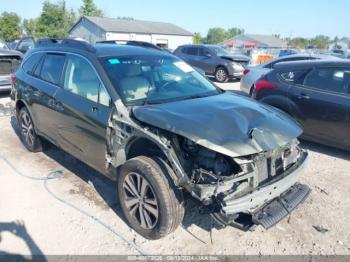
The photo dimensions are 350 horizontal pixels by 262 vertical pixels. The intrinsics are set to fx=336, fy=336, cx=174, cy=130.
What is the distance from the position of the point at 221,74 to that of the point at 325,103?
9.27 meters

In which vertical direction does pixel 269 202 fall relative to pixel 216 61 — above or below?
below

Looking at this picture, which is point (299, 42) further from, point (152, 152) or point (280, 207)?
point (152, 152)

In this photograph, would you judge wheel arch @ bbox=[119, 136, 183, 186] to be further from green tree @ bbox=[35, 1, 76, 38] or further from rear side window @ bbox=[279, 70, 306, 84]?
green tree @ bbox=[35, 1, 76, 38]

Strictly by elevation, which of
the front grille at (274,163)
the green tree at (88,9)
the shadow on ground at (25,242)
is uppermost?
the green tree at (88,9)

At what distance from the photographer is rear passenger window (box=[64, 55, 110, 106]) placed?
3.68m

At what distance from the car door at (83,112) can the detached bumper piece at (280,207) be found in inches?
69.6

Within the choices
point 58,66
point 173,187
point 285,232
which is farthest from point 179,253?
point 58,66

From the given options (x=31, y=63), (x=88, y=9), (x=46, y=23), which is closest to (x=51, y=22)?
(x=46, y=23)

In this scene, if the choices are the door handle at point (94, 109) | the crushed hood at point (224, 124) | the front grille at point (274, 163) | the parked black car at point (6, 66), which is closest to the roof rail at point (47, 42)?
the door handle at point (94, 109)

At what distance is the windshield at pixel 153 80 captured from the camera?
3.66 metres

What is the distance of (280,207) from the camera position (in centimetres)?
328

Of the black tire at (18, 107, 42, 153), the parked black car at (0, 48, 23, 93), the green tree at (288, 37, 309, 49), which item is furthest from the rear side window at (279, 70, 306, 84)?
the green tree at (288, 37, 309, 49)

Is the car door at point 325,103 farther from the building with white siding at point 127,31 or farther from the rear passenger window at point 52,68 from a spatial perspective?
the building with white siding at point 127,31

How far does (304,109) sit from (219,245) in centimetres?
330
